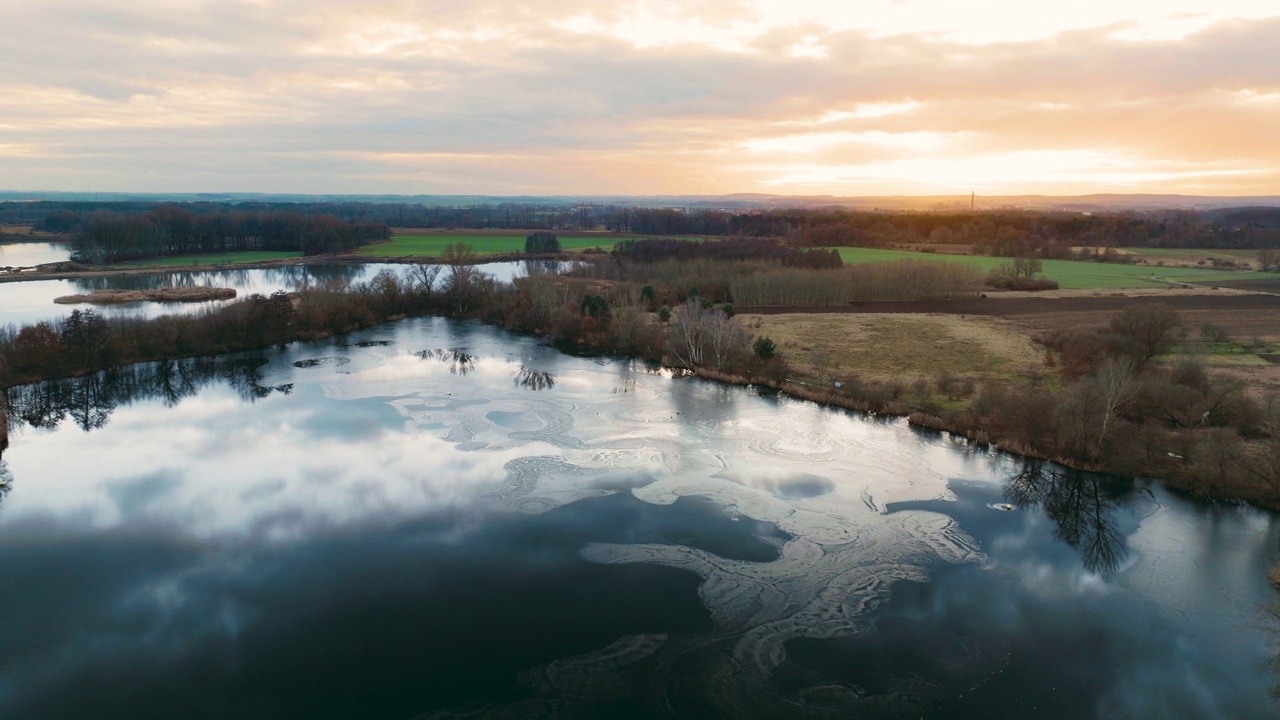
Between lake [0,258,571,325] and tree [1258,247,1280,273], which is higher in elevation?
tree [1258,247,1280,273]

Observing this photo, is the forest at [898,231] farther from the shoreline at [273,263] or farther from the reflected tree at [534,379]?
the reflected tree at [534,379]

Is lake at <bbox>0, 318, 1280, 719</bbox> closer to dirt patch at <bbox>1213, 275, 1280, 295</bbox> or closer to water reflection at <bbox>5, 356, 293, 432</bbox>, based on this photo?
water reflection at <bbox>5, 356, 293, 432</bbox>

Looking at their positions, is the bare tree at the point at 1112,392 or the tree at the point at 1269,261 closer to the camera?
the bare tree at the point at 1112,392

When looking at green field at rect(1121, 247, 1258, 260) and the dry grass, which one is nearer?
the dry grass

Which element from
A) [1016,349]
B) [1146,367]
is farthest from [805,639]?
[1016,349]

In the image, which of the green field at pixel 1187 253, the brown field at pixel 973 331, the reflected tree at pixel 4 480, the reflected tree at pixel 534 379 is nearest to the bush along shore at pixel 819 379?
the brown field at pixel 973 331

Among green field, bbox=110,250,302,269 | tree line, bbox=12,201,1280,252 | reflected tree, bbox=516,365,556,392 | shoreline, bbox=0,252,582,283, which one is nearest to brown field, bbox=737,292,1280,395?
reflected tree, bbox=516,365,556,392

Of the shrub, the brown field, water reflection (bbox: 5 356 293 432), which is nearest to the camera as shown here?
water reflection (bbox: 5 356 293 432)

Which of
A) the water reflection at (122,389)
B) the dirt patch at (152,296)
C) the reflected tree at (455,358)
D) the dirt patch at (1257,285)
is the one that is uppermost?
the dirt patch at (1257,285)
